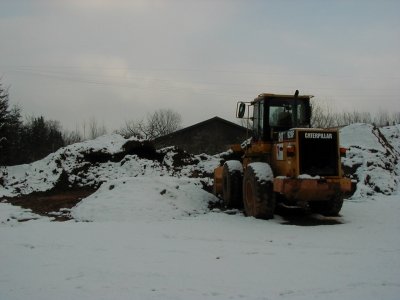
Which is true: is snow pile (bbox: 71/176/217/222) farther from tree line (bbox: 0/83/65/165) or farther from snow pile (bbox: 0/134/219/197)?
tree line (bbox: 0/83/65/165)

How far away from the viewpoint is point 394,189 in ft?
56.7

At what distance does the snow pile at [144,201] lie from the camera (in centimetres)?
1266

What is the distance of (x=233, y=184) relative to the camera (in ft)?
44.7

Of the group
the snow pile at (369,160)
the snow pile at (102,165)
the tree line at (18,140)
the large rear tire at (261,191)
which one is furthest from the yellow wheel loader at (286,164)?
the tree line at (18,140)

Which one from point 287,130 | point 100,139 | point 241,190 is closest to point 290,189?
point 287,130

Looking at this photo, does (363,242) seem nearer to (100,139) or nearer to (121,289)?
(121,289)

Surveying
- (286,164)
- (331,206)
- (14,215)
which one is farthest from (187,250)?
(14,215)

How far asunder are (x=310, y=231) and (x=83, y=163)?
12.6 metres

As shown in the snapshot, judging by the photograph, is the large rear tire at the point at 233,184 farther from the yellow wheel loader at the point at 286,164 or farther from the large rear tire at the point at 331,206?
the large rear tire at the point at 331,206

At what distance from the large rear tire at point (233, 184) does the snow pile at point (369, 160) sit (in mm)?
4841

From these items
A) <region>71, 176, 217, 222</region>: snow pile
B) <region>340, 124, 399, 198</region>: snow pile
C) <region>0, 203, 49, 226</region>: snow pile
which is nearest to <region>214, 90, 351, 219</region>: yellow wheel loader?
<region>71, 176, 217, 222</region>: snow pile

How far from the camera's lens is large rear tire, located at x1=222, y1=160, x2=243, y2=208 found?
13641 mm

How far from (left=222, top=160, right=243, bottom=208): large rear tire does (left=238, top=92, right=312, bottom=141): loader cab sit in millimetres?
1525

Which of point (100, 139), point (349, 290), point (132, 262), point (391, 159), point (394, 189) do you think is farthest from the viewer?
point (100, 139)
